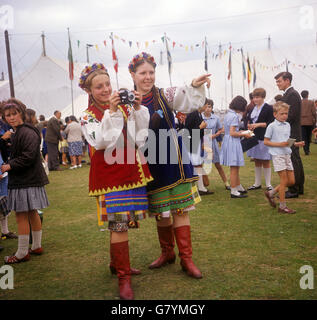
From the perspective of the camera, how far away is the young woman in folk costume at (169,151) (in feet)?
8.93

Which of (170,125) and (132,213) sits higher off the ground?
(170,125)

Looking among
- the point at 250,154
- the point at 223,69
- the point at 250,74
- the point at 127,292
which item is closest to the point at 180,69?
the point at 223,69

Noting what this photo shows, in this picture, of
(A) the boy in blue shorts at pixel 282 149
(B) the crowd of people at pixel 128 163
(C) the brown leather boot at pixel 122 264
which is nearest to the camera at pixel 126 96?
Answer: (B) the crowd of people at pixel 128 163

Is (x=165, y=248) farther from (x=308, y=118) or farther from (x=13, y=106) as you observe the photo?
(x=308, y=118)

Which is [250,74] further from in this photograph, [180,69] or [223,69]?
[180,69]

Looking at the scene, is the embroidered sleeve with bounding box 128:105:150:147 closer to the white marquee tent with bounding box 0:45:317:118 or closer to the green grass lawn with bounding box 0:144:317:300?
the green grass lawn with bounding box 0:144:317:300

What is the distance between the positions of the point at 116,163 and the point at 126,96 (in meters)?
0.52

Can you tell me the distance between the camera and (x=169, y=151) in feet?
9.26

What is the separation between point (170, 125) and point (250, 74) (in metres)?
21.2

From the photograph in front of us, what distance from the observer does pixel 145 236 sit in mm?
4133

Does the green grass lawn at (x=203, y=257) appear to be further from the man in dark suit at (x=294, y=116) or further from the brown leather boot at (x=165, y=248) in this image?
the man in dark suit at (x=294, y=116)

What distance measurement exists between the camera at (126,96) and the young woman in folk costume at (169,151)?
0.43 m

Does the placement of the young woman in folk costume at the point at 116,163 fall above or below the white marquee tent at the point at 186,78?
below

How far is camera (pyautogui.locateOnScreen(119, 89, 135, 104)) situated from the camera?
2312 mm
